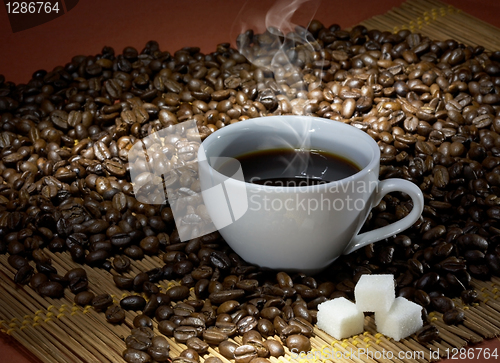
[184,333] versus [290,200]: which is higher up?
[290,200]

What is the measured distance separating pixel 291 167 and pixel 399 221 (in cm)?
27

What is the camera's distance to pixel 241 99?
1.88 meters

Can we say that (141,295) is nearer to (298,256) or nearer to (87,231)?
(87,231)

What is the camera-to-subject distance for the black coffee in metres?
1.32

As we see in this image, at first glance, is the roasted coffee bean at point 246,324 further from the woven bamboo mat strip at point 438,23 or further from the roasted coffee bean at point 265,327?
the woven bamboo mat strip at point 438,23

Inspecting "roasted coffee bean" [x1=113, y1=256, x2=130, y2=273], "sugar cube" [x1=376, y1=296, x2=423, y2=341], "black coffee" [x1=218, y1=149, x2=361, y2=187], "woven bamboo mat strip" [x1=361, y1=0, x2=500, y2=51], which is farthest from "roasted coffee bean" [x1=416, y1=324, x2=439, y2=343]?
"woven bamboo mat strip" [x1=361, y1=0, x2=500, y2=51]

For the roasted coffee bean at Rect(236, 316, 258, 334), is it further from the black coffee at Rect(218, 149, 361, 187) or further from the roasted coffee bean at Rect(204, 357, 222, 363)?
the black coffee at Rect(218, 149, 361, 187)

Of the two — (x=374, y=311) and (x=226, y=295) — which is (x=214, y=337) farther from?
(x=374, y=311)

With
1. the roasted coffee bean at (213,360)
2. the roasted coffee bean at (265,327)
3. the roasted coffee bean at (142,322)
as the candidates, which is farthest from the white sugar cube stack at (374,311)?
the roasted coffee bean at (142,322)

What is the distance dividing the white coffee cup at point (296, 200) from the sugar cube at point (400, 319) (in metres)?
0.17

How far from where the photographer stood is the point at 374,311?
3.82 ft

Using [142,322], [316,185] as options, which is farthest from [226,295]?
[316,185]

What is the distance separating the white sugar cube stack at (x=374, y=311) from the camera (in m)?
1.13

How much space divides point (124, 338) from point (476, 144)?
1130 millimetres
